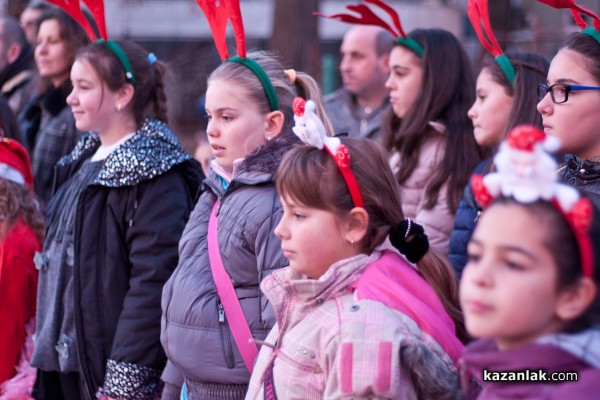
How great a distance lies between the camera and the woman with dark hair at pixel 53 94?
6.09 metres

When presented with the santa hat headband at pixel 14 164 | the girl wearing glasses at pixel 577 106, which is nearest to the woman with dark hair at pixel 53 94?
the santa hat headband at pixel 14 164

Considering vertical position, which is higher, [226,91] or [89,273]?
[226,91]

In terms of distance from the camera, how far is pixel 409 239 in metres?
3.16

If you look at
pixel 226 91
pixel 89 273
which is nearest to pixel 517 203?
pixel 226 91

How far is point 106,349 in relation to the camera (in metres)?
4.35

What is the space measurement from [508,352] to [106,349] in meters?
2.46

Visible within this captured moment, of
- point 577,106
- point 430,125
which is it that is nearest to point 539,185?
point 577,106

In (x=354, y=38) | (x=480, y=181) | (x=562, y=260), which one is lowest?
(x=562, y=260)

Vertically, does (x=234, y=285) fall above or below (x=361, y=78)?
below

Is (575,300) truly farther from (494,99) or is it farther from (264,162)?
(494,99)

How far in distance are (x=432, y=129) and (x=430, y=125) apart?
24 millimetres

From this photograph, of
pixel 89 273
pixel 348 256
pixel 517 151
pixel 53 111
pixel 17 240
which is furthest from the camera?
pixel 53 111

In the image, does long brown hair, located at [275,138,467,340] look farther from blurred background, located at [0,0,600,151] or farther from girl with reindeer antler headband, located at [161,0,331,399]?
blurred background, located at [0,0,600,151]

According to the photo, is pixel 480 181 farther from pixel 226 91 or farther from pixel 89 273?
pixel 89 273
